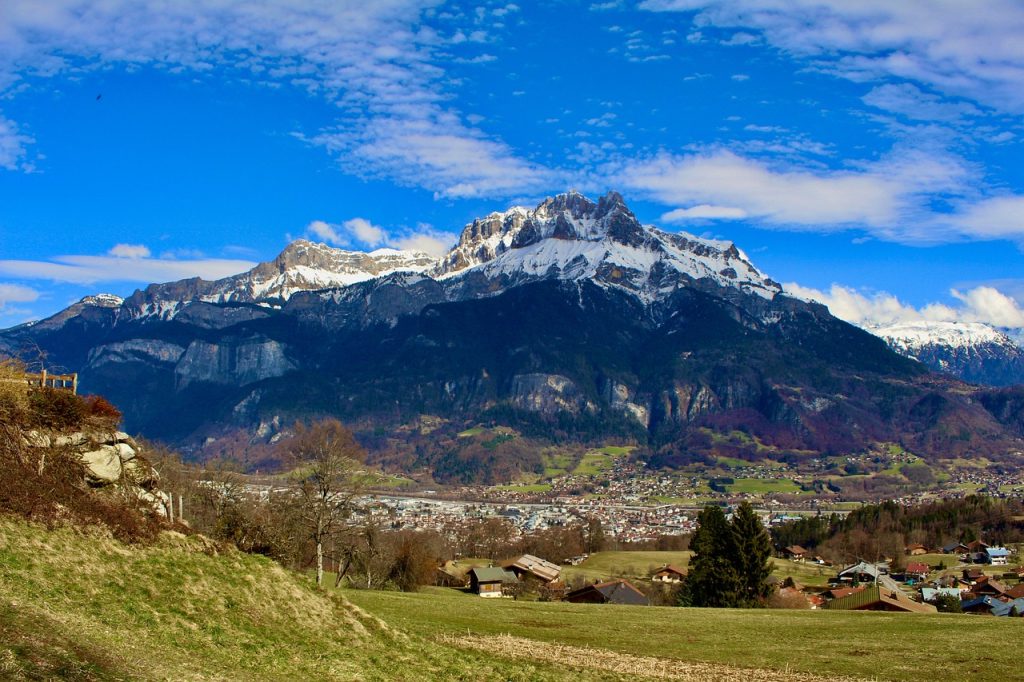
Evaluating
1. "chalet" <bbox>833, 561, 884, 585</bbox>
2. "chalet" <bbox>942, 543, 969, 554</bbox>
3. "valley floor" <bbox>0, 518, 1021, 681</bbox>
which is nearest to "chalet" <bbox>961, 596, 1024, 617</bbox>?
"chalet" <bbox>833, 561, 884, 585</bbox>

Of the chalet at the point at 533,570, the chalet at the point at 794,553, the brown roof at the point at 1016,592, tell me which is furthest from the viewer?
the chalet at the point at 794,553

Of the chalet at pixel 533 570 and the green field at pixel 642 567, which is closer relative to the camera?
the chalet at pixel 533 570

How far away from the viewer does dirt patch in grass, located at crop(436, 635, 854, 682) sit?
→ 95.9 feet

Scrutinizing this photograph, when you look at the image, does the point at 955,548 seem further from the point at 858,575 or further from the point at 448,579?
the point at 448,579

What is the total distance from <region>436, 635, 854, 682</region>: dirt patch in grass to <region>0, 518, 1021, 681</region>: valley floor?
10 cm

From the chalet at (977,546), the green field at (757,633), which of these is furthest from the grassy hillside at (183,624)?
the chalet at (977,546)

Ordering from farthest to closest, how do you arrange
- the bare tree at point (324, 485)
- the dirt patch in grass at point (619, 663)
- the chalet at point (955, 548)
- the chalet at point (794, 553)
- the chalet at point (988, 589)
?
the chalet at point (794, 553) → the chalet at point (955, 548) → the chalet at point (988, 589) → the bare tree at point (324, 485) → the dirt patch in grass at point (619, 663)

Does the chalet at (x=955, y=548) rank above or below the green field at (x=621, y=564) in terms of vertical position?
above

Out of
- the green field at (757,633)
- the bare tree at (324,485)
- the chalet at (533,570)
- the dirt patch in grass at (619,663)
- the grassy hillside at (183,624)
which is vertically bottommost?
the chalet at (533,570)

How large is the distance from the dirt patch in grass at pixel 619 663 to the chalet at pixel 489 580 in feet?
158

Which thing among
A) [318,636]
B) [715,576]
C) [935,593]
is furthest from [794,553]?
[318,636]

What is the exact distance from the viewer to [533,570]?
94812 millimetres

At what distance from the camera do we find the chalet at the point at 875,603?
205 ft

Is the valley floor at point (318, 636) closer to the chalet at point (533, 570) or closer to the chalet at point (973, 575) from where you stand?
the chalet at point (533, 570)
